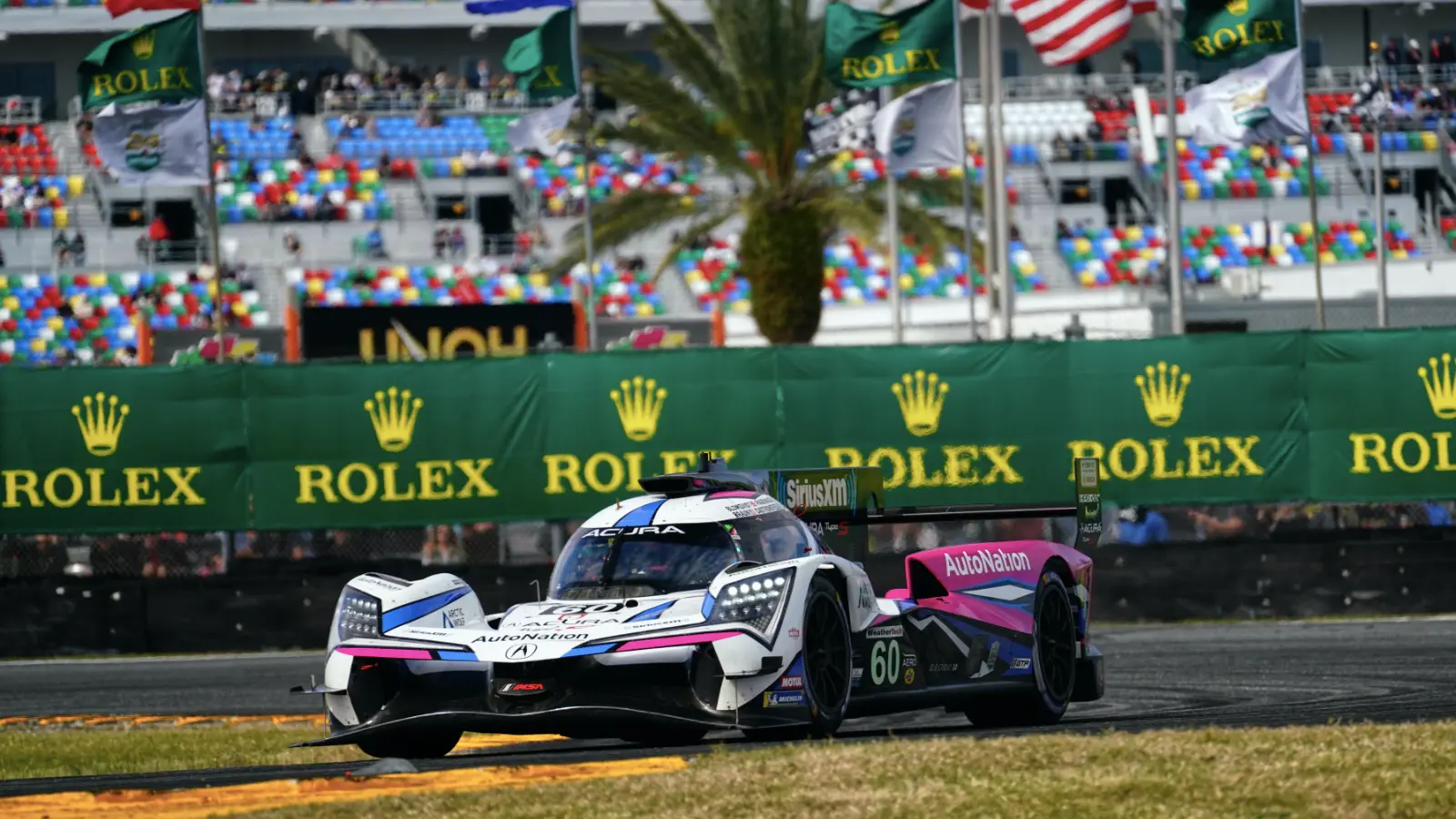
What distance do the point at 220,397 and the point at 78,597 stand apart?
216 centimetres

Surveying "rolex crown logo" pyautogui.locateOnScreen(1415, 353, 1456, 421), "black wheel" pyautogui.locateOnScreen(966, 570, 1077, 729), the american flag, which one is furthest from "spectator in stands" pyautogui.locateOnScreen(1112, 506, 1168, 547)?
the american flag

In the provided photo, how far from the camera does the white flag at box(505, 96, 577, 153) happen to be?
1054 inches

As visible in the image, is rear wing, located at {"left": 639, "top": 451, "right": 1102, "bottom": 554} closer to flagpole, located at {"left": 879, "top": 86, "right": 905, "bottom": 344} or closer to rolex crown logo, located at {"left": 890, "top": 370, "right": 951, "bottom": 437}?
rolex crown logo, located at {"left": 890, "top": 370, "right": 951, "bottom": 437}

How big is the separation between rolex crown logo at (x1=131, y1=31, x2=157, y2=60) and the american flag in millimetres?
10576

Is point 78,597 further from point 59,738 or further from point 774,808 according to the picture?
point 774,808

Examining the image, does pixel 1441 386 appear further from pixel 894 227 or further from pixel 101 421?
pixel 894 227

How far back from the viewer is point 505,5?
1073 inches

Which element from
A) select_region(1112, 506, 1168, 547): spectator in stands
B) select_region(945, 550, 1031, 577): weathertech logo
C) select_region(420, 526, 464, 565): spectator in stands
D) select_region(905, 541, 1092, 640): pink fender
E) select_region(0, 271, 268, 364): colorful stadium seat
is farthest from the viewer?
select_region(0, 271, 268, 364): colorful stadium seat

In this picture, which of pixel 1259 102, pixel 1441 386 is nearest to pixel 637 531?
pixel 1441 386

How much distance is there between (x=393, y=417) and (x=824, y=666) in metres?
10.1

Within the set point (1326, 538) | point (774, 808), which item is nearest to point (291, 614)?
point (1326, 538)

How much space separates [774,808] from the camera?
23.0ft

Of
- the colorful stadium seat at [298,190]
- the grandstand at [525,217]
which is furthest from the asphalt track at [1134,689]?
the colorful stadium seat at [298,190]

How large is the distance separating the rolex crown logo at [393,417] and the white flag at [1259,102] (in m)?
10.7
